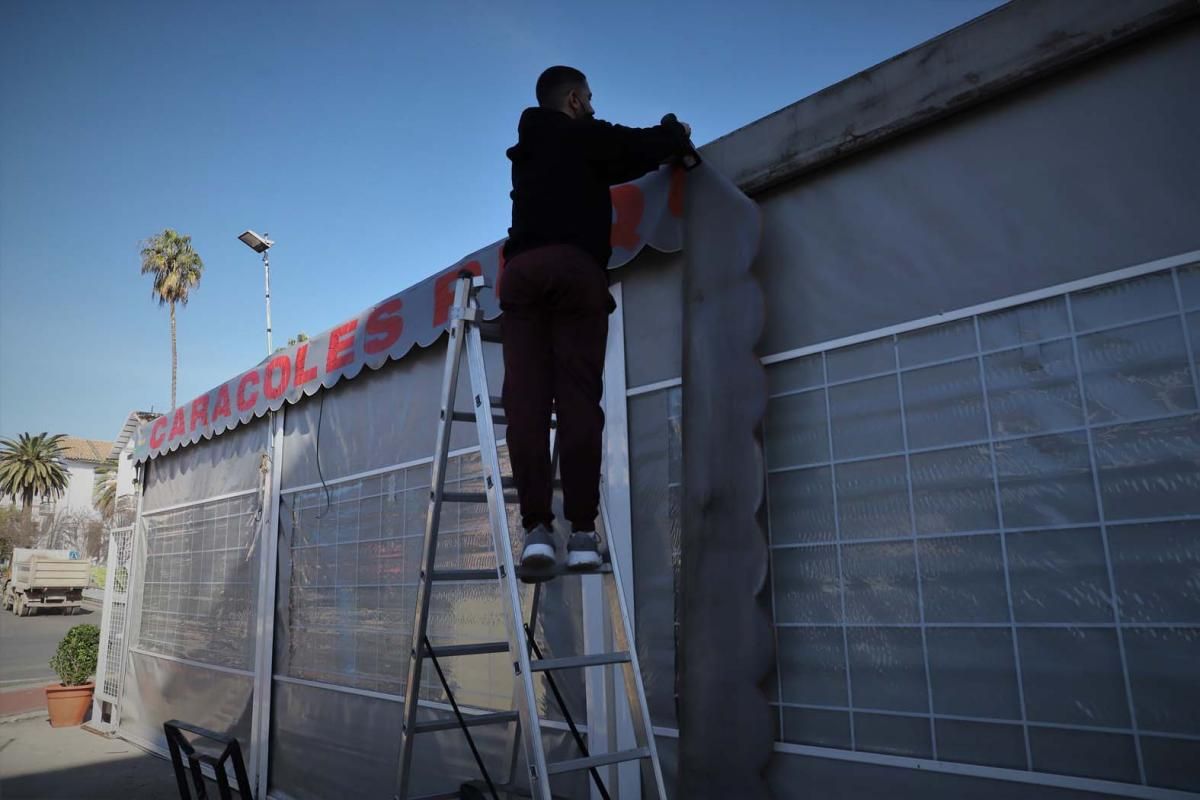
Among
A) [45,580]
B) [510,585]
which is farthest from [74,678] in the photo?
[45,580]

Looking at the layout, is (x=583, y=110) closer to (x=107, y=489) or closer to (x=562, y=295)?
(x=562, y=295)

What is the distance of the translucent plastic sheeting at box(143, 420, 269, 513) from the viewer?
6.38 meters

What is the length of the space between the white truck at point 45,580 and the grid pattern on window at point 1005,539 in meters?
32.6

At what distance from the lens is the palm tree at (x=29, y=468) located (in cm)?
4381

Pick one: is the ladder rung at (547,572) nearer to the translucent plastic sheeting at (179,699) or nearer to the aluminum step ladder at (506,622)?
the aluminum step ladder at (506,622)

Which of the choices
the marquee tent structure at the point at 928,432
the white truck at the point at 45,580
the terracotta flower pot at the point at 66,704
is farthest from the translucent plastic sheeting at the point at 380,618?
the white truck at the point at 45,580

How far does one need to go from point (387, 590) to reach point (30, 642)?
2033cm

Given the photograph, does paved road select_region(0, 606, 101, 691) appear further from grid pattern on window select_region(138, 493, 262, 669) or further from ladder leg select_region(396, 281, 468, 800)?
ladder leg select_region(396, 281, 468, 800)

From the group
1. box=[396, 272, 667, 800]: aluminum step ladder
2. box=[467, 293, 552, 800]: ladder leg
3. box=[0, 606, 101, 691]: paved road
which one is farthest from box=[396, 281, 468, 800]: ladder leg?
box=[0, 606, 101, 691]: paved road

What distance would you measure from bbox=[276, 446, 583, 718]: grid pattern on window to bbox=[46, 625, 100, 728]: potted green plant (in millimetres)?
5259

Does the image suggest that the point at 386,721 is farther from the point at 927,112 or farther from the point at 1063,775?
the point at 927,112

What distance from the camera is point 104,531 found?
160 ft

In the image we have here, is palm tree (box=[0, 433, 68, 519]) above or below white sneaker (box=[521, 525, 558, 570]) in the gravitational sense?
above

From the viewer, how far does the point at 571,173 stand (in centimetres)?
230
